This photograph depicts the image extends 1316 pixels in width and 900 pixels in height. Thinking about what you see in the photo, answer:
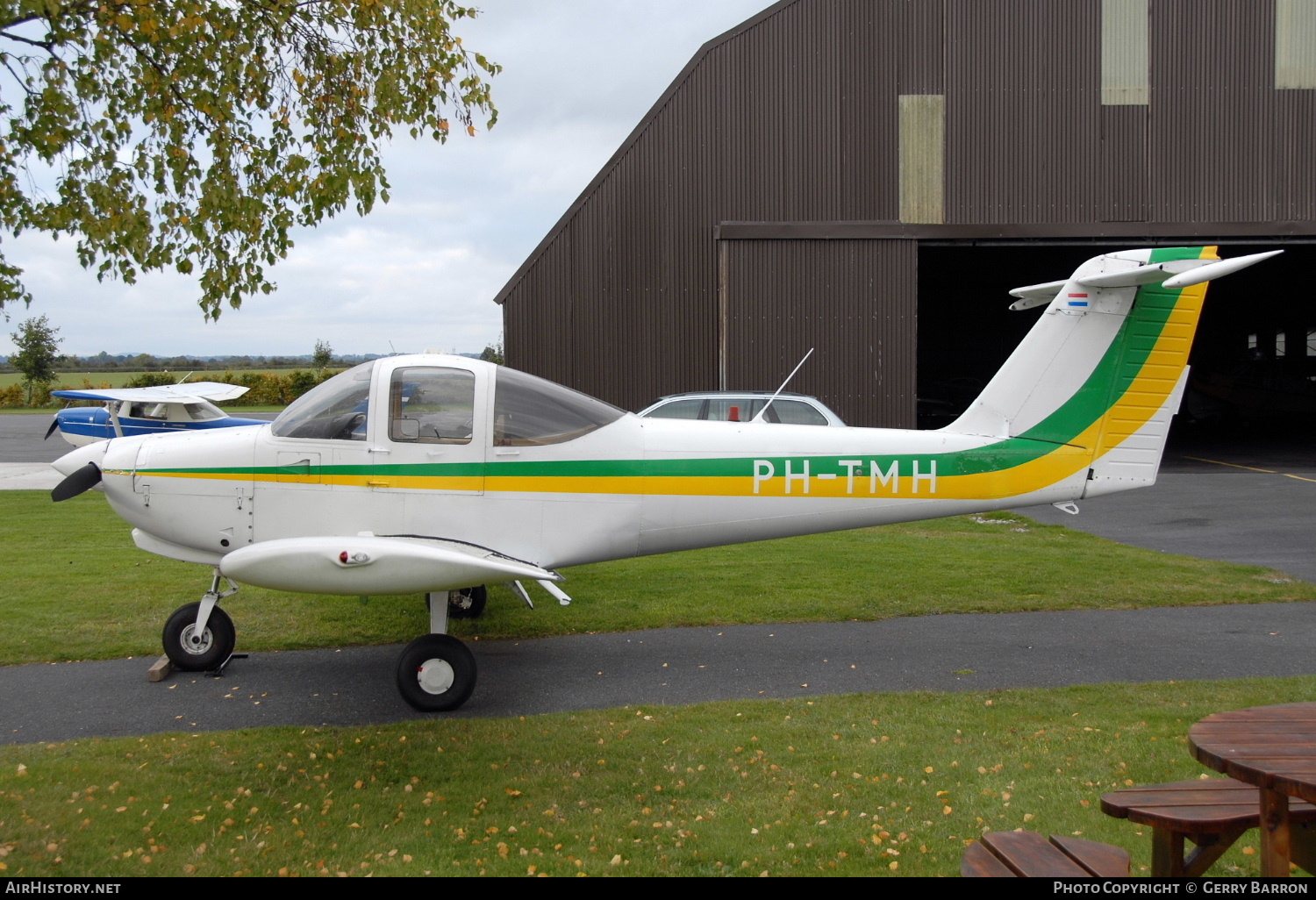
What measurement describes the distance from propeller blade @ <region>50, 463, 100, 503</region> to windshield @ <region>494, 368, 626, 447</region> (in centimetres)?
255

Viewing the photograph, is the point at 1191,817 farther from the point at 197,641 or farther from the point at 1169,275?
the point at 197,641

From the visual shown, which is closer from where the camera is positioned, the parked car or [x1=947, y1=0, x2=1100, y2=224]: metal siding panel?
the parked car

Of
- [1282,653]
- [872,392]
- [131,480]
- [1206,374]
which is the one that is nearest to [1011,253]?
[872,392]

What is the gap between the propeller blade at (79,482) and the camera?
6.09m

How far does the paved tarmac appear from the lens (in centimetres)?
587

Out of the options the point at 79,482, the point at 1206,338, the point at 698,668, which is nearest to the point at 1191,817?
the point at 698,668

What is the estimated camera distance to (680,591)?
877 cm

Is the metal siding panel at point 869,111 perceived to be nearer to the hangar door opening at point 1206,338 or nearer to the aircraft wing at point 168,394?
the hangar door opening at point 1206,338

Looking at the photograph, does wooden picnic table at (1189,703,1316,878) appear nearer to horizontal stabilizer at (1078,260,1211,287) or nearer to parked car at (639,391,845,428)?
horizontal stabilizer at (1078,260,1211,287)

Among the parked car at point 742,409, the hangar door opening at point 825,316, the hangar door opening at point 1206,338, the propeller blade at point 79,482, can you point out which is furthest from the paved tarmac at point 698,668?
the hangar door opening at point 1206,338

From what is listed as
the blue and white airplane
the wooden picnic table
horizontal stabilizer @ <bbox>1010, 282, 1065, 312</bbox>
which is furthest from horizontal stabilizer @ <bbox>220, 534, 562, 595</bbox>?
the blue and white airplane

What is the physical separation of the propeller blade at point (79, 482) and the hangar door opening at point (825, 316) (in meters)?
12.7

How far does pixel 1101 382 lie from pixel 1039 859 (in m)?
4.68

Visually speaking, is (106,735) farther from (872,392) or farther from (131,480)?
(872,392)
